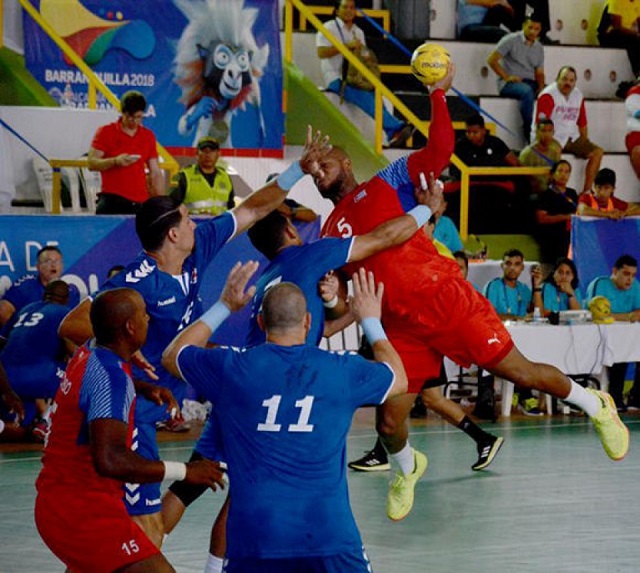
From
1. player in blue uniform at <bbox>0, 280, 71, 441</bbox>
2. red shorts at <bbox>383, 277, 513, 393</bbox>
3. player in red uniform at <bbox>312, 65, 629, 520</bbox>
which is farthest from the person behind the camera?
player in blue uniform at <bbox>0, 280, 71, 441</bbox>

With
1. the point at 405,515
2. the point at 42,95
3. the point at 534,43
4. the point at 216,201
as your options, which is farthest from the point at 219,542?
the point at 534,43

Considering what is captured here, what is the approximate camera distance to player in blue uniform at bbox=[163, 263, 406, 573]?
6.05 m

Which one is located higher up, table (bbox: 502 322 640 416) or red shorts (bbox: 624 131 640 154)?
red shorts (bbox: 624 131 640 154)

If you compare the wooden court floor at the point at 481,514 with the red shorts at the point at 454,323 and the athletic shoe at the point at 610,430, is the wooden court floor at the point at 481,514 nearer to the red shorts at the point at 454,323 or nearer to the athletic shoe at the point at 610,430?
the athletic shoe at the point at 610,430

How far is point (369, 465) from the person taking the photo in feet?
42.0

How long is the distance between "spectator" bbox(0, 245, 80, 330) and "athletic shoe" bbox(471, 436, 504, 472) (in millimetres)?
4413

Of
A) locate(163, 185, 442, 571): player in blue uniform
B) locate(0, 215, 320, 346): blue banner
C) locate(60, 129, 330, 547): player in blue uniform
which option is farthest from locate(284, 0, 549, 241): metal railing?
locate(60, 129, 330, 547): player in blue uniform

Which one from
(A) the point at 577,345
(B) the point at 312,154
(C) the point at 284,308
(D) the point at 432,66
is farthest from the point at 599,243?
(C) the point at 284,308

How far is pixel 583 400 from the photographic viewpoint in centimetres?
990

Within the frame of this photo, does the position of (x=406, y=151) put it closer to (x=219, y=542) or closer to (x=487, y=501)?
(x=487, y=501)

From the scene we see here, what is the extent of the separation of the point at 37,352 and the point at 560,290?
6055 millimetres

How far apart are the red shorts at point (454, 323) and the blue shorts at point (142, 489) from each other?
97.4 inches

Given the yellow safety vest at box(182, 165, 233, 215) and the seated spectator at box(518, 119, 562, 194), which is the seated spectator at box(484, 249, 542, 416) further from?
the seated spectator at box(518, 119, 562, 194)

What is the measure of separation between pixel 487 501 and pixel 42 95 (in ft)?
30.2
